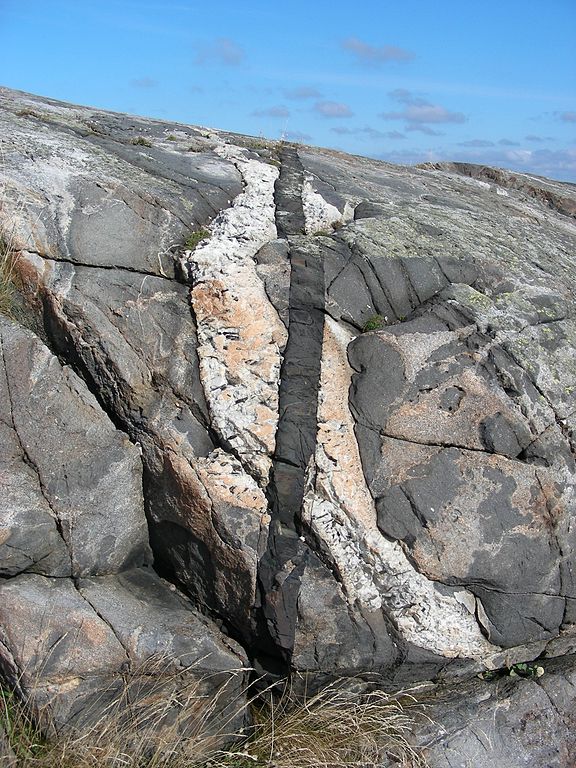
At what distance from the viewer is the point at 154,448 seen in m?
→ 5.54

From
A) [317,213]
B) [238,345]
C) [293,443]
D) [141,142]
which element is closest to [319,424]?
[293,443]

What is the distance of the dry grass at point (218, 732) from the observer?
4.66 metres

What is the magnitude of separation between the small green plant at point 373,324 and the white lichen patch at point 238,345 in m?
0.72

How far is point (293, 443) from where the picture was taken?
548 centimetres

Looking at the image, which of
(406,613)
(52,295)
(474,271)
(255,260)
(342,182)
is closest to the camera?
(406,613)

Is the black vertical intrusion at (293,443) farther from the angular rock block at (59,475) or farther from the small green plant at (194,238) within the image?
the angular rock block at (59,475)

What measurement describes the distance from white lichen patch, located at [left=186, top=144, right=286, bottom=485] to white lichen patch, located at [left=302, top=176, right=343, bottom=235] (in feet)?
2.57

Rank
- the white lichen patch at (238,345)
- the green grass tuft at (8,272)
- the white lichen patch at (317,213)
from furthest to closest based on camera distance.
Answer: the white lichen patch at (317,213), the green grass tuft at (8,272), the white lichen patch at (238,345)

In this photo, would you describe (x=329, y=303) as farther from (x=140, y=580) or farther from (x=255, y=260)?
(x=140, y=580)

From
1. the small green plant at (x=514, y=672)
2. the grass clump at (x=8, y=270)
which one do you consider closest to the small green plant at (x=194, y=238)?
the grass clump at (x=8, y=270)

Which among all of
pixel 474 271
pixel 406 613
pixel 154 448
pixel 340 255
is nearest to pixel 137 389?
pixel 154 448

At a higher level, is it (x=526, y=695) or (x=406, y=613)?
(x=406, y=613)

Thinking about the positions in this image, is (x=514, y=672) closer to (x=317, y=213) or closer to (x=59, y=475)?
(x=59, y=475)

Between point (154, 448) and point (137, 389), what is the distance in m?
0.48
